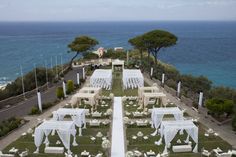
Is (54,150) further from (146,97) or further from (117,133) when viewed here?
(146,97)

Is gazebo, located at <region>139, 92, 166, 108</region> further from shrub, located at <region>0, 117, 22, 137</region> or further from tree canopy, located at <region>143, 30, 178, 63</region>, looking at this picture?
tree canopy, located at <region>143, 30, 178, 63</region>

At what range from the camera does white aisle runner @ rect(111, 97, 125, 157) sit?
40.7 feet

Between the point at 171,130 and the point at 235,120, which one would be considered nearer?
the point at 171,130

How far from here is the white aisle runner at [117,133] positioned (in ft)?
40.7

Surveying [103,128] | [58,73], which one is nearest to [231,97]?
[103,128]

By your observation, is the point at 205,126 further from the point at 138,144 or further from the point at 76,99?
the point at 76,99

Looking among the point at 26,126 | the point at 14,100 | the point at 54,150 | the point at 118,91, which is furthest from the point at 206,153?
the point at 14,100

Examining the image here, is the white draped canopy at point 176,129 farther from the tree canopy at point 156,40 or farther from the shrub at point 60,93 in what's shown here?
the tree canopy at point 156,40

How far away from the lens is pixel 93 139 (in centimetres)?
1360

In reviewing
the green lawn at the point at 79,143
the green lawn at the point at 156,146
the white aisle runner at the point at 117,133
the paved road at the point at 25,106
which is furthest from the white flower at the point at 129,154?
the paved road at the point at 25,106

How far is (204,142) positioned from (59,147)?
7675 millimetres

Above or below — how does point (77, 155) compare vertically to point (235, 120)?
below

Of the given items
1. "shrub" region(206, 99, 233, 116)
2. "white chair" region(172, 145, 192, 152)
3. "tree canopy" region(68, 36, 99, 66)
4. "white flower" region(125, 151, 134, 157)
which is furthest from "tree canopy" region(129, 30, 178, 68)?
"white flower" region(125, 151, 134, 157)

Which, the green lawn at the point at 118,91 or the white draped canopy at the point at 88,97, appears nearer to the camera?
the white draped canopy at the point at 88,97
